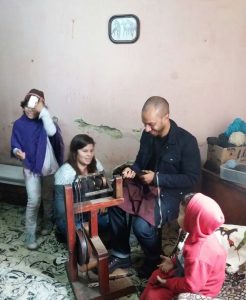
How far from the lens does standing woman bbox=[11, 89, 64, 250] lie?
7.12ft

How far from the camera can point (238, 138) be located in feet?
7.25

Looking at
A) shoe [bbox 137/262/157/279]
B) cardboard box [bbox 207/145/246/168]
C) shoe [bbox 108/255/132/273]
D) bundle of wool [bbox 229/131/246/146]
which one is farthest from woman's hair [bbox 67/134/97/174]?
bundle of wool [bbox 229/131/246/146]

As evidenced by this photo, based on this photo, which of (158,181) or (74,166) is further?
(74,166)

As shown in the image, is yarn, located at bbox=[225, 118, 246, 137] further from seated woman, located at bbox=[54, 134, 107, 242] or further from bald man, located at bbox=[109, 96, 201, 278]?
seated woman, located at bbox=[54, 134, 107, 242]

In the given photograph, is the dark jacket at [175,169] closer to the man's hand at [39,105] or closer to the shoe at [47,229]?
the man's hand at [39,105]

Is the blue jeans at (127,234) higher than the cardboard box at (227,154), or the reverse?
the cardboard box at (227,154)

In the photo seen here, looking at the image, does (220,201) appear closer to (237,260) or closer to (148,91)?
(237,260)

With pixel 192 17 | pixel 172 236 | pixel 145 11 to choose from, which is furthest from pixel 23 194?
pixel 192 17

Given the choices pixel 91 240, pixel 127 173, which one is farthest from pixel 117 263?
pixel 127 173

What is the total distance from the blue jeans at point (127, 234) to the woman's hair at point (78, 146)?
35 cm

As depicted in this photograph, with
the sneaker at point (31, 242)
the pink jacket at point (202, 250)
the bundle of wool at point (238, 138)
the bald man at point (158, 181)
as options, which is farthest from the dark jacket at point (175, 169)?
the sneaker at point (31, 242)

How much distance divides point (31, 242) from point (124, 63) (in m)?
1.60

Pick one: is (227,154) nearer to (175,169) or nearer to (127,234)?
(175,169)

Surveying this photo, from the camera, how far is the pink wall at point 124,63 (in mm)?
2277
